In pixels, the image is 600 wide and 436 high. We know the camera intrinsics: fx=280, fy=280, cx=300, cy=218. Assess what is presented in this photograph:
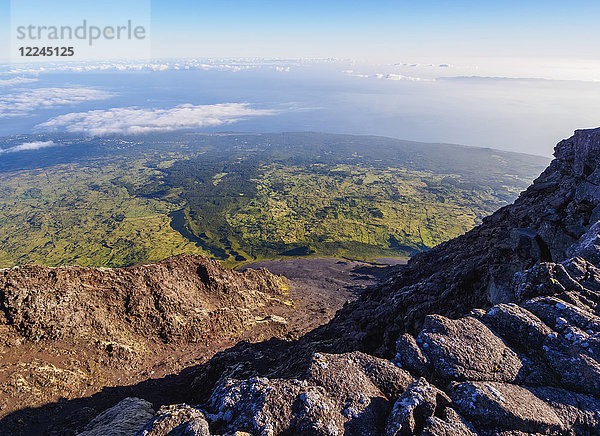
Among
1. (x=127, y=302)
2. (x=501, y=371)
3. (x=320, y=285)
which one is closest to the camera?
(x=501, y=371)

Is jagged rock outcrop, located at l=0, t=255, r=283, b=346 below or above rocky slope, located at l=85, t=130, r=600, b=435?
below

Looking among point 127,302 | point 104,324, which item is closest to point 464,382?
point 104,324

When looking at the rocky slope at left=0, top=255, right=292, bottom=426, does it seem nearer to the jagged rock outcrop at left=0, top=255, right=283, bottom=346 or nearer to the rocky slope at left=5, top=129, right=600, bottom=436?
the jagged rock outcrop at left=0, top=255, right=283, bottom=346

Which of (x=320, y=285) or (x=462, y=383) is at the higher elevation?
(x=462, y=383)

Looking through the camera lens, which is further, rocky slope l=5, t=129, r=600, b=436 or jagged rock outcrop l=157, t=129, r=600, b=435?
rocky slope l=5, t=129, r=600, b=436

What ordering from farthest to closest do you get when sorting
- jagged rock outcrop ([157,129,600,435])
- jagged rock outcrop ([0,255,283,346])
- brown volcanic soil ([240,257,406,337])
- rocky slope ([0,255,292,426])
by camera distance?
1. brown volcanic soil ([240,257,406,337])
2. jagged rock outcrop ([0,255,283,346])
3. rocky slope ([0,255,292,426])
4. jagged rock outcrop ([157,129,600,435])

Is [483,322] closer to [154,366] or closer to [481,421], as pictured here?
[481,421]

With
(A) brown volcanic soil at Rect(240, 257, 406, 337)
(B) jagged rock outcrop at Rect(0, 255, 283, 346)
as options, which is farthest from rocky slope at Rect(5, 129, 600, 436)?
(A) brown volcanic soil at Rect(240, 257, 406, 337)

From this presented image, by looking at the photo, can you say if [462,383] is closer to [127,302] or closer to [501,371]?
[501,371]

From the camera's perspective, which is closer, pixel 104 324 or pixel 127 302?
pixel 104 324
